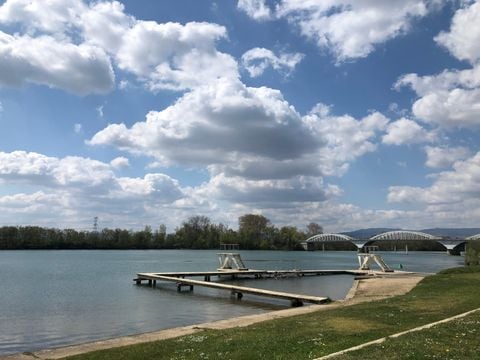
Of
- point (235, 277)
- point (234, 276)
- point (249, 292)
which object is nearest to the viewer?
point (249, 292)

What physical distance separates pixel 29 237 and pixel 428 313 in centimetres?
18999

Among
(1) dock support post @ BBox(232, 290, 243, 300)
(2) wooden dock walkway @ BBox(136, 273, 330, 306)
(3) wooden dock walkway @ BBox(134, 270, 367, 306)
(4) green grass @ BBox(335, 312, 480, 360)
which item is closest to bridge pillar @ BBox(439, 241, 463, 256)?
(3) wooden dock walkway @ BBox(134, 270, 367, 306)

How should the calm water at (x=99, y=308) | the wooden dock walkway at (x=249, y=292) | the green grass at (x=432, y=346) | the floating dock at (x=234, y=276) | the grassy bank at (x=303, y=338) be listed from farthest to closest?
the floating dock at (x=234, y=276) → the wooden dock walkway at (x=249, y=292) → the calm water at (x=99, y=308) → the grassy bank at (x=303, y=338) → the green grass at (x=432, y=346)

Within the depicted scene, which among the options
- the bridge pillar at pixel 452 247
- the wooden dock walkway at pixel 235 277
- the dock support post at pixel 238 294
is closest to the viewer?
the wooden dock walkway at pixel 235 277

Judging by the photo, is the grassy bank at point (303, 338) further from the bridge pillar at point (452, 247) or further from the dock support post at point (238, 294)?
the bridge pillar at point (452, 247)

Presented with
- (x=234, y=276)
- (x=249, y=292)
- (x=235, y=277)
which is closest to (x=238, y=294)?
(x=249, y=292)

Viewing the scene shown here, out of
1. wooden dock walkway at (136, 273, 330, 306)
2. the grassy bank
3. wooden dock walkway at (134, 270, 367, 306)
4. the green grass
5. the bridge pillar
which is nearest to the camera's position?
the green grass

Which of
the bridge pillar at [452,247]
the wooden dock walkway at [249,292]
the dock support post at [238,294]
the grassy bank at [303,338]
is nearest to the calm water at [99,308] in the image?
the dock support post at [238,294]

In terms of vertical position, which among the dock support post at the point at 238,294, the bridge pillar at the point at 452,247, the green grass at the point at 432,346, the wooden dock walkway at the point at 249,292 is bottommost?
the dock support post at the point at 238,294

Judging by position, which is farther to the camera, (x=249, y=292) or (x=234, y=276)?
(x=234, y=276)

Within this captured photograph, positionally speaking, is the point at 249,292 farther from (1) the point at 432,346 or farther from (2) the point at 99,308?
(1) the point at 432,346

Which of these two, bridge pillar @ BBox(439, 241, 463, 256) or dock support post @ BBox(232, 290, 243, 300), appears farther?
bridge pillar @ BBox(439, 241, 463, 256)

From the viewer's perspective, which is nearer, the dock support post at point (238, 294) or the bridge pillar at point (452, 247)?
the dock support post at point (238, 294)

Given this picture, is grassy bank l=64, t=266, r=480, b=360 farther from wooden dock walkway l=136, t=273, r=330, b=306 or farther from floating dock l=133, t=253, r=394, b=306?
floating dock l=133, t=253, r=394, b=306
